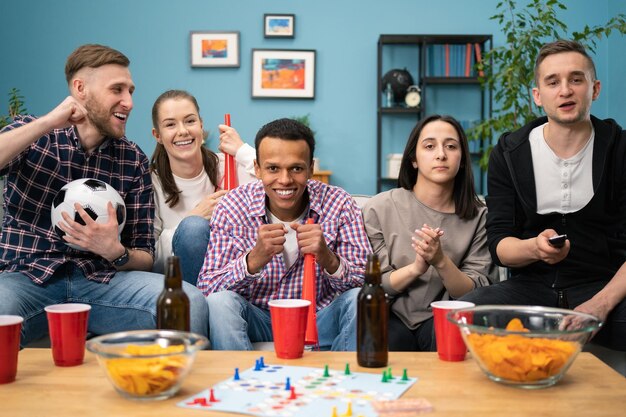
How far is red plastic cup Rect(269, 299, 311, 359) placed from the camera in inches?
55.4

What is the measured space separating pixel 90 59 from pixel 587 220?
1.72m

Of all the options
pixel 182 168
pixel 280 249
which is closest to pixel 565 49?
pixel 280 249

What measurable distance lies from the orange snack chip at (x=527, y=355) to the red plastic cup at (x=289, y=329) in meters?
0.40

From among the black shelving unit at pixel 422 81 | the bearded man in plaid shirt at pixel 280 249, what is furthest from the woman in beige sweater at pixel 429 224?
the black shelving unit at pixel 422 81

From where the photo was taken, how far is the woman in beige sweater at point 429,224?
A: 2221 mm

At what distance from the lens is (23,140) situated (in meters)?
1.96

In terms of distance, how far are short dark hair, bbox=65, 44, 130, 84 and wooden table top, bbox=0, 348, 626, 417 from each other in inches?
45.0

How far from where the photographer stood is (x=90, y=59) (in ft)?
7.38

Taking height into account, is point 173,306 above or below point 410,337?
above

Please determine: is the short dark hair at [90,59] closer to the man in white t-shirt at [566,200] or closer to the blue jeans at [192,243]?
the blue jeans at [192,243]

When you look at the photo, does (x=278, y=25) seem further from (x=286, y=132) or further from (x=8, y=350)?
(x=8, y=350)

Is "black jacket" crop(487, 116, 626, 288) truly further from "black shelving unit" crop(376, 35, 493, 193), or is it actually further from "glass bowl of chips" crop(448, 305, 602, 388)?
"black shelving unit" crop(376, 35, 493, 193)

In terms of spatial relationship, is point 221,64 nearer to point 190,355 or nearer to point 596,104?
point 596,104

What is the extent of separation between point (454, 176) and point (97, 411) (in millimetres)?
1545
